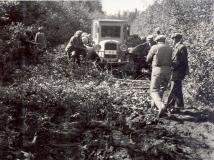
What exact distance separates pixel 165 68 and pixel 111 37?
26.2ft

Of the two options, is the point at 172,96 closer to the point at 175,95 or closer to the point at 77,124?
the point at 175,95

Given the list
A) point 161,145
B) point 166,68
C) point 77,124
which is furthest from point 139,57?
point 161,145

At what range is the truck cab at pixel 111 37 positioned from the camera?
1515 cm

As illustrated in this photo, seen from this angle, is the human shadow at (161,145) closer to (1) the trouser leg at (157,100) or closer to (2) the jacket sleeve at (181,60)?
(1) the trouser leg at (157,100)

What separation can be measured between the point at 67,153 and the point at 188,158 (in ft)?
6.82

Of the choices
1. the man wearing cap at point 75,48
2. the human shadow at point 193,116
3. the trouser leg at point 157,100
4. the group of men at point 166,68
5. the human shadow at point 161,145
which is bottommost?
the human shadow at point 161,145

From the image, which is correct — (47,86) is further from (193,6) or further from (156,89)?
(193,6)

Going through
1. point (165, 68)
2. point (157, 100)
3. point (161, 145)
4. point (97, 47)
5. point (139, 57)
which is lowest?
point (161, 145)

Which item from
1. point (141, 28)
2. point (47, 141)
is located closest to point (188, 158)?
point (47, 141)

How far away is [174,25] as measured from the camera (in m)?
14.6

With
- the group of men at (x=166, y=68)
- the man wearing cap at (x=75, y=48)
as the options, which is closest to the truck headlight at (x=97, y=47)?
the man wearing cap at (x=75, y=48)

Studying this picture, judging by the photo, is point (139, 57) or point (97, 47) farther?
point (97, 47)

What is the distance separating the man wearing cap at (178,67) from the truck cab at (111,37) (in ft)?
21.7

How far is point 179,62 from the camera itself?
8414 millimetres
